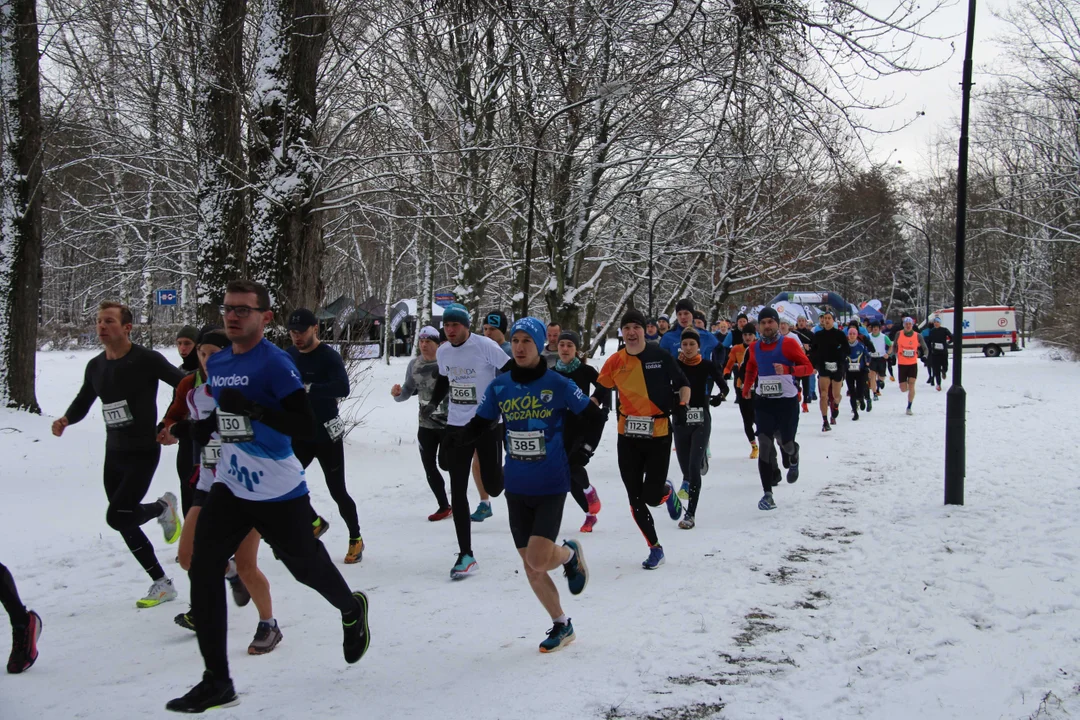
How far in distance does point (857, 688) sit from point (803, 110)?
426 cm

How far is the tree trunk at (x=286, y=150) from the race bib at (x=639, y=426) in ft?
20.4

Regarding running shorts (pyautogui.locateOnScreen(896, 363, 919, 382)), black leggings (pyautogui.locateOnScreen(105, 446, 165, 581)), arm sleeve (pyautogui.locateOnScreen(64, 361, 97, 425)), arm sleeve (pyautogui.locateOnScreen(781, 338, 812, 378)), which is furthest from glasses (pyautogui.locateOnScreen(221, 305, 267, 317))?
running shorts (pyautogui.locateOnScreen(896, 363, 919, 382))

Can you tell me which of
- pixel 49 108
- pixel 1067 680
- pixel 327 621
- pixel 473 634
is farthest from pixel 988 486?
pixel 49 108

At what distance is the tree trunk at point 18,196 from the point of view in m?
12.6

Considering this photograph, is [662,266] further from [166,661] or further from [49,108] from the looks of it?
[166,661]

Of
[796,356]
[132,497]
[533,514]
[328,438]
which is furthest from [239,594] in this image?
[796,356]

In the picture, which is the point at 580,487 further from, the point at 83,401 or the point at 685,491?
the point at 83,401

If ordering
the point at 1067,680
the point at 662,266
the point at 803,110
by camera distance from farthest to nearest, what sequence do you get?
the point at 662,266
the point at 803,110
the point at 1067,680

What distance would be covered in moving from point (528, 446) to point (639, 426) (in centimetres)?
208

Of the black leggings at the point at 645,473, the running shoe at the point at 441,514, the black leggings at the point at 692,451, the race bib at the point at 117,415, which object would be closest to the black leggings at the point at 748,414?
the black leggings at the point at 692,451

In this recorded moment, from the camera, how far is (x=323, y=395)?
654cm

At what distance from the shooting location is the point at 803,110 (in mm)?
6590

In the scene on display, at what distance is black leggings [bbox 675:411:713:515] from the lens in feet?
27.3

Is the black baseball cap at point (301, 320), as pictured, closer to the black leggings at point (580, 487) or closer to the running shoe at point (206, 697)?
the black leggings at point (580, 487)
